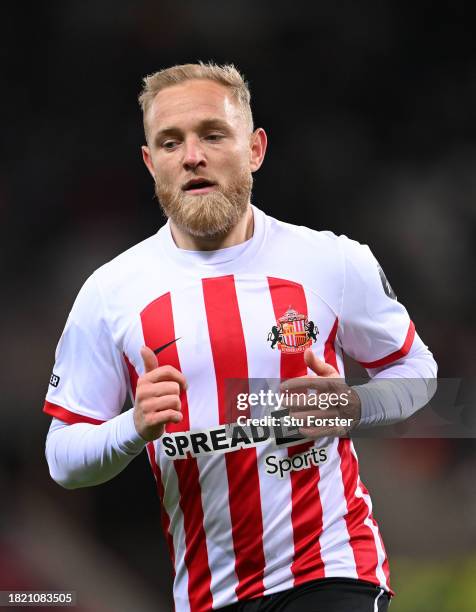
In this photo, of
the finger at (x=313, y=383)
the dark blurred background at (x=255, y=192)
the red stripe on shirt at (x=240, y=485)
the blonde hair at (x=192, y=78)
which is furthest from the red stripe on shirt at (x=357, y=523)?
the dark blurred background at (x=255, y=192)

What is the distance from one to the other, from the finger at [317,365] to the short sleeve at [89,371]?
25.7 inches

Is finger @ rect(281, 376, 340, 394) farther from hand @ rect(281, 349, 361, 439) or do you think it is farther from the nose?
the nose

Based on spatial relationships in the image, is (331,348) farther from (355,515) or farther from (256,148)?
(256,148)

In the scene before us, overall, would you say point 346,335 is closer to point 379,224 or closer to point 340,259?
point 340,259

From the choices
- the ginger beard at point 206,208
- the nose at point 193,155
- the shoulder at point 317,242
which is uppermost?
the nose at point 193,155

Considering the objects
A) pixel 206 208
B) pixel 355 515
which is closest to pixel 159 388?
pixel 206 208

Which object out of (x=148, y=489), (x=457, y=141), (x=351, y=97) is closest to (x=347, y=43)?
(x=351, y=97)

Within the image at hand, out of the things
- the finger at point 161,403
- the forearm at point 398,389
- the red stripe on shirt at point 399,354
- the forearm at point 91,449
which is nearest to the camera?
the finger at point 161,403

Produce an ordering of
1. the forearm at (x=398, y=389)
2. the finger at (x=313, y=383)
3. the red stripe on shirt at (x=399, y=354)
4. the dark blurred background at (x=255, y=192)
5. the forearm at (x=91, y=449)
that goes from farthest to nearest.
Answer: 1. the dark blurred background at (x=255, y=192)
2. the red stripe on shirt at (x=399, y=354)
3. the forearm at (x=398, y=389)
4. the forearm at (x=91, y=449)
5. the finger at (x=313, y=383)

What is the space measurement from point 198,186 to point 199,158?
8cm

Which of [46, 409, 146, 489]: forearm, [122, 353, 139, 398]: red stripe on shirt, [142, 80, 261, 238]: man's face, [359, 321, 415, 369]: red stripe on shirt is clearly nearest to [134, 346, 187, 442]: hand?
[46, 409, 146, 489]: forearm

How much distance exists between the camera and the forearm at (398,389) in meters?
2.50

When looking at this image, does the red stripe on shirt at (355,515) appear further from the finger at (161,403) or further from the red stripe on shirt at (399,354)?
the finger at (161,403)

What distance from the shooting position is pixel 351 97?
5238mm
